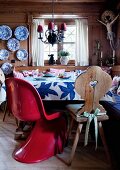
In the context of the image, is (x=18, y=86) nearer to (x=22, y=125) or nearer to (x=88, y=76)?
(x=88, y=76)

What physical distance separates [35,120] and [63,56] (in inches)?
128

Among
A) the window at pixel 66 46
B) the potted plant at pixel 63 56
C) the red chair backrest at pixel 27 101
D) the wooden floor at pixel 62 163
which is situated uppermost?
the window at pixel 66 46

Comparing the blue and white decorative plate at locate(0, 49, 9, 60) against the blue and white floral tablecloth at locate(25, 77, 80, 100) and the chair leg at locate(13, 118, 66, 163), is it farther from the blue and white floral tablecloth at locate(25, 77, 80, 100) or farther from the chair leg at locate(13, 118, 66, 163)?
the chair leg at locate(13, 118, 66, 163)

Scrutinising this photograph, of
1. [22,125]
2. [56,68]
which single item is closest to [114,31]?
[56,68]

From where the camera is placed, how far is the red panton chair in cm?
220

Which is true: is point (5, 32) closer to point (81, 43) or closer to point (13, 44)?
point (13, 44)

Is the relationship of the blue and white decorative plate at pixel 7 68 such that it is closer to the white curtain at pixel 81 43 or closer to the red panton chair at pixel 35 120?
the white curtain at pixel 81 43

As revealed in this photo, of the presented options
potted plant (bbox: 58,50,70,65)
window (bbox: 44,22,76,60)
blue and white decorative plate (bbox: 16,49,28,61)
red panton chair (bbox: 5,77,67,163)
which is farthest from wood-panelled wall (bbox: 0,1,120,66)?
red panton chair (bbox: 5,77,67,163)

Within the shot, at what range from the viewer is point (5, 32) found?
5.38 meters

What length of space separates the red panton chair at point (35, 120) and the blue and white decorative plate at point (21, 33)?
3.25 meters

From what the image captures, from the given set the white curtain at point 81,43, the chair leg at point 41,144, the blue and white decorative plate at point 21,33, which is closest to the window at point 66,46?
the white curtain at point 81,43

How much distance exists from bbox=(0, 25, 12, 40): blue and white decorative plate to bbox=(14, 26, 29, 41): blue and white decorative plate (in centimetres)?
14

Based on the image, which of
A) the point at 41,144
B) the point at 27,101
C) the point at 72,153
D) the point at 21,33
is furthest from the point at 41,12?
the point at 72,153

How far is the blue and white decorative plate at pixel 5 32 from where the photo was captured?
5367 mm
